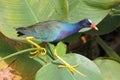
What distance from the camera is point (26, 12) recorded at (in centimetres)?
100

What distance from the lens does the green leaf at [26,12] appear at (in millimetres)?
963

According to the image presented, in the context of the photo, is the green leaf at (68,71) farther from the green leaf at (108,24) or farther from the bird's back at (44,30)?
the green leaf at (108,24)

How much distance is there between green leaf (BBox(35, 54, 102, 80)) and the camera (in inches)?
35.6

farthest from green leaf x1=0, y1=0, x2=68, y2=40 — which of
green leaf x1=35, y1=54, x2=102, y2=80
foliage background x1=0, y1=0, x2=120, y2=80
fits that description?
green leaf x1=35, y1=54, x2=102, y2=80

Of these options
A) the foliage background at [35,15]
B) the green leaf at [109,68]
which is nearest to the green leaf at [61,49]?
the foliage background at [35,15]

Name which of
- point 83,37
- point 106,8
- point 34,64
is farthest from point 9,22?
point 83,37

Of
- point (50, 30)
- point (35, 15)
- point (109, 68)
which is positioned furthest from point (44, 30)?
point (109, 68)

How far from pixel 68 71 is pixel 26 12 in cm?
21

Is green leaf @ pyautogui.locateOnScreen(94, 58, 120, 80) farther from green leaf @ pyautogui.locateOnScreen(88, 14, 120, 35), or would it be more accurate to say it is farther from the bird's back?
the bird's back

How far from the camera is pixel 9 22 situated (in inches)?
38.3

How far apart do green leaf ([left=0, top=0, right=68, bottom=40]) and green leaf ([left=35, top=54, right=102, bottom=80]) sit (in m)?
0.12

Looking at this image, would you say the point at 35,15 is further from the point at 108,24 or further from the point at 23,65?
the point at 108,24

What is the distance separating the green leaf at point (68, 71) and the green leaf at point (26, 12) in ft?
0.39

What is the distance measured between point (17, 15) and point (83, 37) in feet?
1.49
